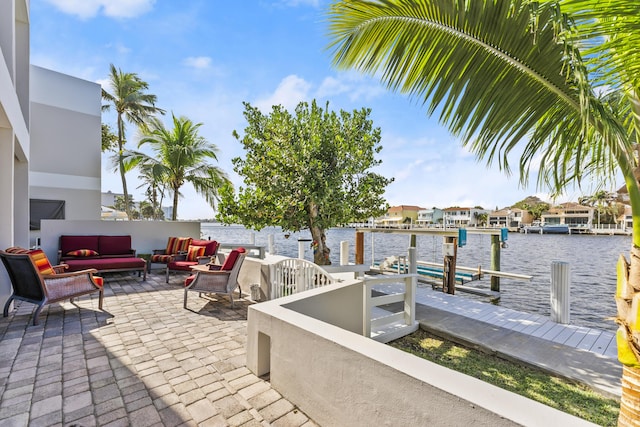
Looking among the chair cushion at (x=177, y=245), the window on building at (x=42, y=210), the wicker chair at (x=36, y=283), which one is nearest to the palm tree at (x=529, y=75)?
the wicker chair at (x=36, y=283)

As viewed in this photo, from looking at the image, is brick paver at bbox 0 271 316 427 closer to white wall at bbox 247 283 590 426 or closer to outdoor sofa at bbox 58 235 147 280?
white wall at bbox 247 283 590 426

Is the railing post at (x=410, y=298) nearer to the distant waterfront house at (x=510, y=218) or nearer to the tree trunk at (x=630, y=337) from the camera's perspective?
the tree trunk at (x=630, y=337)

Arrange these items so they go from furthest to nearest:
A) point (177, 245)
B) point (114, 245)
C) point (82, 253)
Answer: point (177, 245) → point (114, 245) → point (82, 253)

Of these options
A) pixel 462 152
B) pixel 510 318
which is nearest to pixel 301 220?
pixel 510 318

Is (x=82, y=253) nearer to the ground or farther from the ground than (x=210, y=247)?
→ nearer to the ground

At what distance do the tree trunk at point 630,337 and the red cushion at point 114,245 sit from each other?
30.9 feet

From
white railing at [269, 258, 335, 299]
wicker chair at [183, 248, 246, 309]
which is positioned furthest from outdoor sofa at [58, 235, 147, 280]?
white railing at [269, 258, 335, 299]

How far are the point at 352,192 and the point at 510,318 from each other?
3.88m

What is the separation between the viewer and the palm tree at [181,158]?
11.5 m

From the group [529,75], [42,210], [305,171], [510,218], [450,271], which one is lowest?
[450,271]

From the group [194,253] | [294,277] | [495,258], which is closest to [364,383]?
[294,277]

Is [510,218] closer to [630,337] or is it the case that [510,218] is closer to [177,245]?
[177,245]

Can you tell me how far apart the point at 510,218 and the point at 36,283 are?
213 ft

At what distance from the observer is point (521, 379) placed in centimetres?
342
